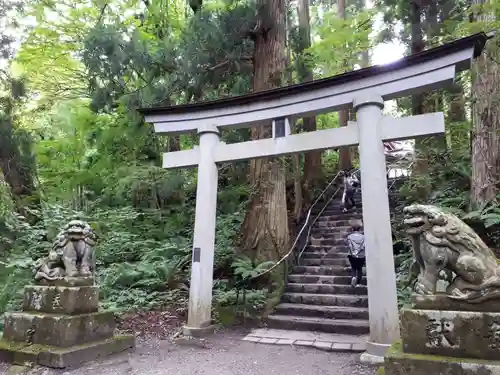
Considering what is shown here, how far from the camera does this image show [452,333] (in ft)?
10.9

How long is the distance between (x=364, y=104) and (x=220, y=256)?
15.6ft

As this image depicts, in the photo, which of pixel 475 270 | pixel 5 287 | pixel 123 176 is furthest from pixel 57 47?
pixel 475 270

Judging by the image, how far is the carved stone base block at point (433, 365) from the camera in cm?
314

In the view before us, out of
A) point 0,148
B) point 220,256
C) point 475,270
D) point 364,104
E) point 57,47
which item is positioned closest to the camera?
point 475,270

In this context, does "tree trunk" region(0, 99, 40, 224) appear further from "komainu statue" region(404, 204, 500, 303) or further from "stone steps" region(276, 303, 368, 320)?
"komainu statue" region(404, 204, 500, 303)

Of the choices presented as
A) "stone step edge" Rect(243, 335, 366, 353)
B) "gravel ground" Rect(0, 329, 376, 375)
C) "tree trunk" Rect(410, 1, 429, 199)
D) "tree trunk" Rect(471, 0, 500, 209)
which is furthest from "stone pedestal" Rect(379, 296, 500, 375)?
"tree trunk" Rect(410, 1, 429, 199)

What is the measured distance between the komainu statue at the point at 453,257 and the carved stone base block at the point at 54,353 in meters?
3.99

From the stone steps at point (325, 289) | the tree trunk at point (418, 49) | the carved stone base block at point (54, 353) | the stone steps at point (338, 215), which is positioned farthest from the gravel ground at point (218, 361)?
the tree trunk at point (418, 49)

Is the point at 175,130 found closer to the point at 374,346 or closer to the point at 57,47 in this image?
the point at 374,346

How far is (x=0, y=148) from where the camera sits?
9.33 metres

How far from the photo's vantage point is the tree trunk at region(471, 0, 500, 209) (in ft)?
24.4

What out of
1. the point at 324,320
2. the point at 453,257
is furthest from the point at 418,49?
the point at 453,257

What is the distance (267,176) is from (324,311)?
3.08 metres

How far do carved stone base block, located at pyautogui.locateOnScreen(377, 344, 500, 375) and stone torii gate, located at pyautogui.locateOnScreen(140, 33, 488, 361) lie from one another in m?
1.49
